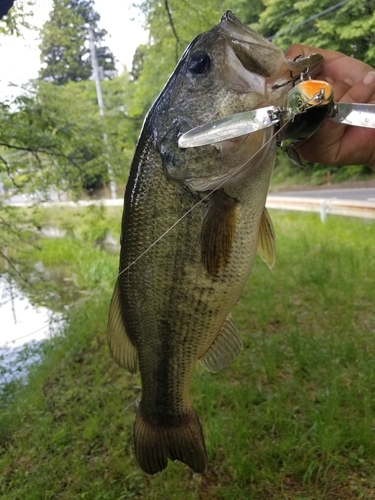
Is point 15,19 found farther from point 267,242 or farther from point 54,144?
point 267,242

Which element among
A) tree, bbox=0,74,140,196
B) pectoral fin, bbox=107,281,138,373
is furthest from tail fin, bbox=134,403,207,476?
tree, bbox=0,74,140,196

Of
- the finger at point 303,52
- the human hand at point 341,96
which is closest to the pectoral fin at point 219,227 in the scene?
the human hand at point 341,96

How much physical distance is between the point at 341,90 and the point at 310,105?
60cm

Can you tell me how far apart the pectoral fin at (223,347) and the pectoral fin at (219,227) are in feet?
1.30

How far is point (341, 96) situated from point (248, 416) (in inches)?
93.1

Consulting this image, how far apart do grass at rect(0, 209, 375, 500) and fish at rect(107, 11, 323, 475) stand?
3.69 ft

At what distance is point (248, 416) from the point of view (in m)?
3.12

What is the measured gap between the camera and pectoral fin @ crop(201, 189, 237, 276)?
1.49 metres

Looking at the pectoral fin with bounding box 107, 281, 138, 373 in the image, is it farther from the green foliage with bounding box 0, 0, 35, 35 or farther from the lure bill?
the green foliage with bounding box 0, 0, 35, 35

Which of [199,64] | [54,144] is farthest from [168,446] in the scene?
[54,144]

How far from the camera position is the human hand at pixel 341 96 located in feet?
5.26

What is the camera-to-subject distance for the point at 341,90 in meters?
1.61

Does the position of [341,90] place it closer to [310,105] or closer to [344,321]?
[310,105]

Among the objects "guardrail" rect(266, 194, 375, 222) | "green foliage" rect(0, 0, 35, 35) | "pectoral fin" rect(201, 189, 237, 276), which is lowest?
"guardrail" rect(266, 194, 375, 222)
